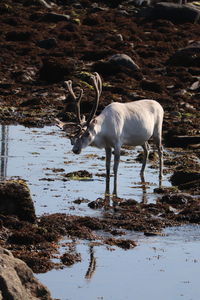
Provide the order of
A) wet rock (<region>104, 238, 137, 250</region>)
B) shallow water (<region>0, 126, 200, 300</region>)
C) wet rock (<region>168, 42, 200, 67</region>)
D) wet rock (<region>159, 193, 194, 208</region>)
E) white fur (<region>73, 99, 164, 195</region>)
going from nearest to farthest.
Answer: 1. shallow water (<region>0, 126, 200, 300</region>)
2. wet rock (<region>104, 238, 137, 250</region>)
3. wet rock (<region>159, 193, 194, 208</region>)
4. white fur (<region>73, 99, 164, 195</region>)
5. wet rock (<region>168, 42, 200, 67</region>)

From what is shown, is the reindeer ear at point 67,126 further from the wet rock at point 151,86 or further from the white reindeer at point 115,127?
the wet rock at point 151,86

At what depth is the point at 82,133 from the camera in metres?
15.7

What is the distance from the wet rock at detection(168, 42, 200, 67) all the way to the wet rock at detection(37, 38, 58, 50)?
5807 mm

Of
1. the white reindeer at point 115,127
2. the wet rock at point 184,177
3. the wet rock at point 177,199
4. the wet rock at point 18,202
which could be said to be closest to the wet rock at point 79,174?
the white reindeer at point 115,127

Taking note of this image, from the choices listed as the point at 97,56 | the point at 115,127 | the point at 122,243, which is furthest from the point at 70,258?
the point at 97,56

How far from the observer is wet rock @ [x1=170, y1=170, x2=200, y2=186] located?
16609mm

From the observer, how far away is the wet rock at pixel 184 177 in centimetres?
1661

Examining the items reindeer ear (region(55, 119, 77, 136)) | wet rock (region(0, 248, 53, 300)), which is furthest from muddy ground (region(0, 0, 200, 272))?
wet rock (region(0, 248, 53, 300))

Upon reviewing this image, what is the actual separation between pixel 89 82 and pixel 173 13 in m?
18.9

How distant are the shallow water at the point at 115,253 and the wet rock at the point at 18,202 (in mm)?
1082

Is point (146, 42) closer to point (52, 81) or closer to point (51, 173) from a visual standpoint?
point (52, 81)

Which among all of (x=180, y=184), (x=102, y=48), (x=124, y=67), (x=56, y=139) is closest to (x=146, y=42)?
(x=102, y=48)

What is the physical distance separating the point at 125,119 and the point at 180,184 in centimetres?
163

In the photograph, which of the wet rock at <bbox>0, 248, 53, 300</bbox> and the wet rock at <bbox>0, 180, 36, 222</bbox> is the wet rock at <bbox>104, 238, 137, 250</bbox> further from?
the wet rock at <bbox>0, 248, 53, 300</bbox>
